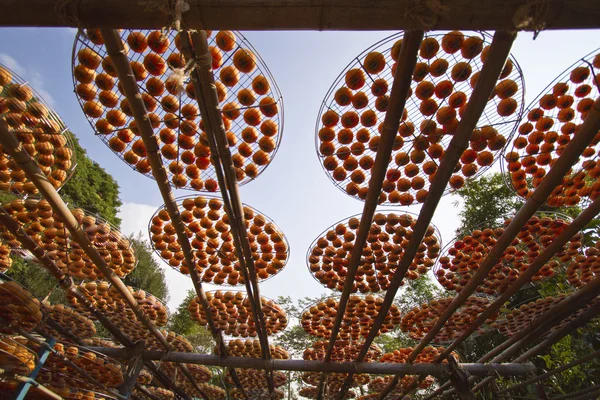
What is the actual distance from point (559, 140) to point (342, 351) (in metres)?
6.64

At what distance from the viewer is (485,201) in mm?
14680

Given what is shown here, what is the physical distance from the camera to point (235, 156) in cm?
438

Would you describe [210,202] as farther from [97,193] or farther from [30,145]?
[97,193]

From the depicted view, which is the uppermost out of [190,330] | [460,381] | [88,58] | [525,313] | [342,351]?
[190,330]

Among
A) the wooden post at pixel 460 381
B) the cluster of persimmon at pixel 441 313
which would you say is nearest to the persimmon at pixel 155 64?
the cluster of persimmon at pixel 441 313

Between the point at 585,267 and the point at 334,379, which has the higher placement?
the point at 585,267

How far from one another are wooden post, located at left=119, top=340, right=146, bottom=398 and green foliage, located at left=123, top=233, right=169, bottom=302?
14.4 m

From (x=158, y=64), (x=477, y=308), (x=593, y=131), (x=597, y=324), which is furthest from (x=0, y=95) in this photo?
(x=597, y=324)

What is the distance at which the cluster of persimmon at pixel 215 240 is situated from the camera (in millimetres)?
5477

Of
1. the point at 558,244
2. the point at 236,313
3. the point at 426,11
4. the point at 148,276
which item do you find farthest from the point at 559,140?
the point at 148,276

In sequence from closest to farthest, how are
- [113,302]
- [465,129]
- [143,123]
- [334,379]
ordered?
[465,129]
[143,123]
[113,302]
[334,379]

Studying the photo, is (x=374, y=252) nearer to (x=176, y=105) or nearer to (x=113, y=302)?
(x=176, y=105)

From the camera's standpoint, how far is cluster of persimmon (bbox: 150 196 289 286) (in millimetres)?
5477

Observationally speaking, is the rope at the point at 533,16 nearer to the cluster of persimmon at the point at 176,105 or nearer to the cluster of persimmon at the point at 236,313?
the cluster of persimmon at the point at 176,105
